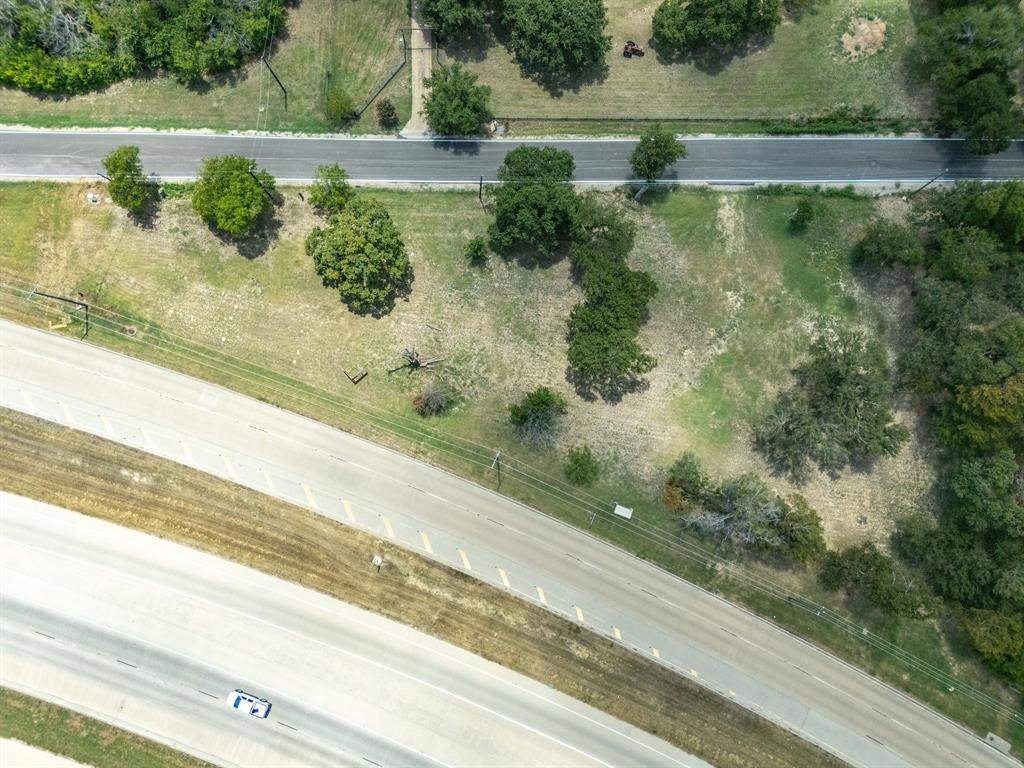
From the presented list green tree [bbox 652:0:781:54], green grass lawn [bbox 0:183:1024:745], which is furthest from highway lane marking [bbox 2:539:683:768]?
green tree [bbox 652:0:781:54]

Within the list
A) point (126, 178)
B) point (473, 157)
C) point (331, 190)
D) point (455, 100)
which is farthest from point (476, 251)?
point (126, 178)

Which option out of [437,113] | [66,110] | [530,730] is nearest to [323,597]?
[530,730]

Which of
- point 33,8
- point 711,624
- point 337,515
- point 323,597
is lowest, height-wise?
point 323,597

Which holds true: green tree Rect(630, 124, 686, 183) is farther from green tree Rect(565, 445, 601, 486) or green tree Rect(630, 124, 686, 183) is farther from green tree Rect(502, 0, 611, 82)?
green tree Rect(565, 445, 601, 486)

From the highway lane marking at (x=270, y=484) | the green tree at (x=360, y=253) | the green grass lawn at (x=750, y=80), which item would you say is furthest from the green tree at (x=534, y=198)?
the highway lane marking at (x=270, y=484)

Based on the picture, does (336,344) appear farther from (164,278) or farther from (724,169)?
(724,169)

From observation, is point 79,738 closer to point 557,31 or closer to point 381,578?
point 381,578
